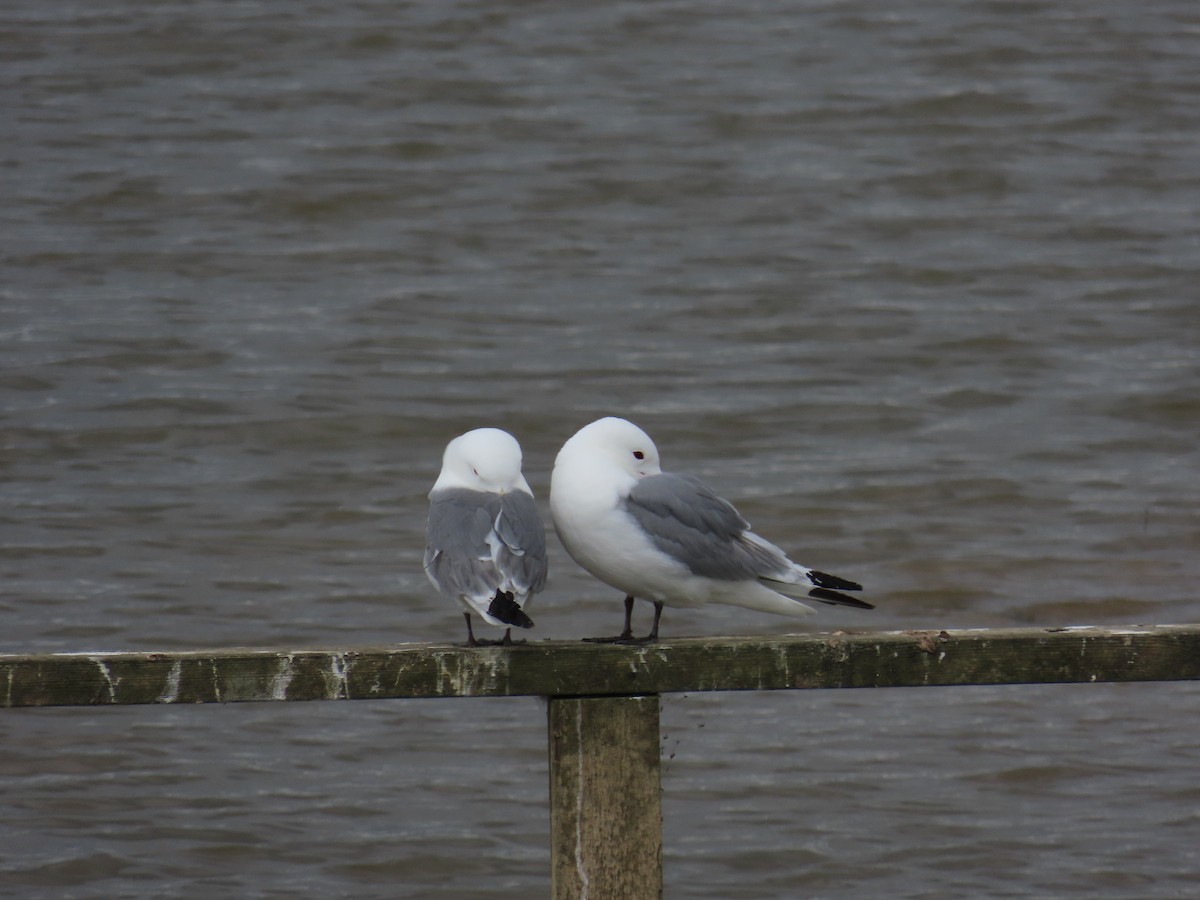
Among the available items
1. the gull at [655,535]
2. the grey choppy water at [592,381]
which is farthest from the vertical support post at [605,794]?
the grey choppy water at [592,381]

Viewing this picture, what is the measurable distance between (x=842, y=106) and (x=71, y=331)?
18.6ft

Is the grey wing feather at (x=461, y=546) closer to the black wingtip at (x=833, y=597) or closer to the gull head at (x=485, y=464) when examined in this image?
the gull head at (x=485, y=464)

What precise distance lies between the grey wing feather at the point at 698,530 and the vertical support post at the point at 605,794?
0.29 meters

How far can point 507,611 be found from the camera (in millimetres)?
2920

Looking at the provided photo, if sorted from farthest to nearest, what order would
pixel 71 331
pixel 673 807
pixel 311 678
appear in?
pixel 71 331
pixel 673 807
pixel 311 678

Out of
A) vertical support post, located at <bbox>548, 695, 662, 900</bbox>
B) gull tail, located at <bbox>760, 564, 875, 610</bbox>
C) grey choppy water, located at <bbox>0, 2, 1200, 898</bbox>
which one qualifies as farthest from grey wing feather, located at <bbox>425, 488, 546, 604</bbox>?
grey choppy water, located at <bbox>0, 2, 1200, 898</bbox>

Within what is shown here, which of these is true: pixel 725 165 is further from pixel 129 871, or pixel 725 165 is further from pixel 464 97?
pixel 129 871

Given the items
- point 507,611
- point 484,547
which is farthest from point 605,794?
point 484,547

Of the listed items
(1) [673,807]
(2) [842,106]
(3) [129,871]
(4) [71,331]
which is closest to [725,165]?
(2) [842,106]

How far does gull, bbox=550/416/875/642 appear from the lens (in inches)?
122

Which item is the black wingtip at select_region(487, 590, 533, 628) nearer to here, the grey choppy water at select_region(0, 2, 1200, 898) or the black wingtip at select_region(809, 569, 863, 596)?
the black wingtip at select_region(809, 569, 863, 596)

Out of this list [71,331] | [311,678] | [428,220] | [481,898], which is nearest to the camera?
[311,678]

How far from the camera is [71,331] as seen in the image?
405 inches

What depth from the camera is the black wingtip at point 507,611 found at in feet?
9.48
